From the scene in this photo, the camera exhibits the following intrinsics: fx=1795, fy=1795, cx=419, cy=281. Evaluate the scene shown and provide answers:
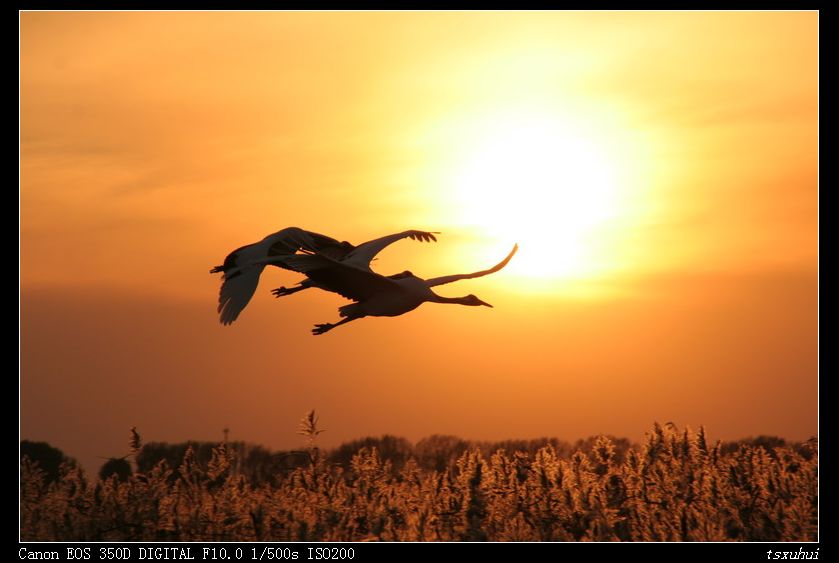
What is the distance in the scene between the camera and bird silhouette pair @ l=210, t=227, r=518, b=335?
31.5 metres

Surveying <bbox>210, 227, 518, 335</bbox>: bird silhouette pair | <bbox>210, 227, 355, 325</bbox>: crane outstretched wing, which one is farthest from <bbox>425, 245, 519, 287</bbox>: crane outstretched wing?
<bbox>210, 227, 355, 325</bbox>: crane outstretched wing

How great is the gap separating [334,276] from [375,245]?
87.5 inches

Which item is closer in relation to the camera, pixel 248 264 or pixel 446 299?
pixel 248 264

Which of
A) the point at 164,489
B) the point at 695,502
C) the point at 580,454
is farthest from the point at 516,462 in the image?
the point at 164,489

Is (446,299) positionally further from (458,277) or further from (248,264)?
(248,264)

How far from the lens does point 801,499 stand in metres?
33.7

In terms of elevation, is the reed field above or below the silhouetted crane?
below

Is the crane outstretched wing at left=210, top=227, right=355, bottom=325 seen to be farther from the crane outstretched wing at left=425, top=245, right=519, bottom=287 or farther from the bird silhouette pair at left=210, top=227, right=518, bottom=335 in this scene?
the crane outstretched wing at left=425, top=245, right=519, bottom=287

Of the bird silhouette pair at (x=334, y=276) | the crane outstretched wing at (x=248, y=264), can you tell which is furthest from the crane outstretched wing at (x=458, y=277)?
the crane outstretched wing at (x=248, y=264)

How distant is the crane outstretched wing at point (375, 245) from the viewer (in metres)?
35.4

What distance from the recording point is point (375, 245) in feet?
119

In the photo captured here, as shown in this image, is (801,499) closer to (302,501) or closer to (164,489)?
(302,501)

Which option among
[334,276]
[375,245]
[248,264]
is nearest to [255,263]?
[248,264]

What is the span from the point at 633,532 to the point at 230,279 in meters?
8.73
